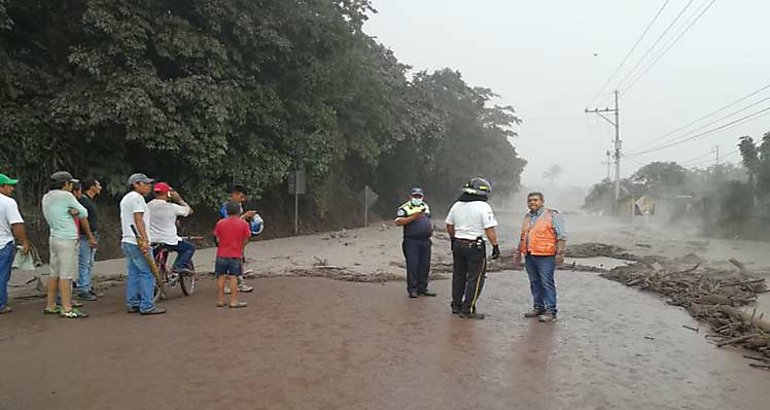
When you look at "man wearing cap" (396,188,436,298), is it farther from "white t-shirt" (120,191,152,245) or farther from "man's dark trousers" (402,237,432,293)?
"white t-shirt" (120,191,152,245)

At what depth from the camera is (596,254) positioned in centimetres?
1983

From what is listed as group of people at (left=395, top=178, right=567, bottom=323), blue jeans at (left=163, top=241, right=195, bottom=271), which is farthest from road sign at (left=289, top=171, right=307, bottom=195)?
group of people at (left=395, top=178, right=567, bottom=323)

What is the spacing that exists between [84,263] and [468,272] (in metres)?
5.77

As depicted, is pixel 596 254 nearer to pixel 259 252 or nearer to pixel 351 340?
pixel 259 252

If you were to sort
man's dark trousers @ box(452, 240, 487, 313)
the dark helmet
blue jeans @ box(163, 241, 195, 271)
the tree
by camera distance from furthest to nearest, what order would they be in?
1. the tree
2. blue jeans @ box(163, 241, 195, 271)
3. the dark helmet
4. man's dark trousers @ box(452, 240, 487, 313)

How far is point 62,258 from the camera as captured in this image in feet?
26.1

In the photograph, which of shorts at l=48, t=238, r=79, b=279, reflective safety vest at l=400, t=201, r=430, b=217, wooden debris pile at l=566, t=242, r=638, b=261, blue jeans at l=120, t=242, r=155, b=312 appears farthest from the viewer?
wooden debris pile at l=566, t=242, r=638, b=261

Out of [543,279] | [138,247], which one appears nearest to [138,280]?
[138,247]

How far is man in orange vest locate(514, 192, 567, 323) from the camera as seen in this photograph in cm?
848

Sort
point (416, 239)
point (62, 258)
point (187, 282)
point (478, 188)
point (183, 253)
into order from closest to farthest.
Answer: point (62, 258) → point (478, 188) → point (183, 253) → point (187, 282) → point (416, 239)

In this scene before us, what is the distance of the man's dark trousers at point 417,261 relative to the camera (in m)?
10.3

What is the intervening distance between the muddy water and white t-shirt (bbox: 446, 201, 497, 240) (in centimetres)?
121

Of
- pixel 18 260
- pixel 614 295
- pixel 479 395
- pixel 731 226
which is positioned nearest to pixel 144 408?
pixel 479 395

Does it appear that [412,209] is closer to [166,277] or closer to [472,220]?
[472,220]
